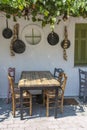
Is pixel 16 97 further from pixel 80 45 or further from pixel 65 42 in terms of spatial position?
pixel 80 45

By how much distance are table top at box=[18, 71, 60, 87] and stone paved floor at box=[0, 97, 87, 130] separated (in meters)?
0.88

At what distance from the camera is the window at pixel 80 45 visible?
8.17 m

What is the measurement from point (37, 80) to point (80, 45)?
239 centimetres

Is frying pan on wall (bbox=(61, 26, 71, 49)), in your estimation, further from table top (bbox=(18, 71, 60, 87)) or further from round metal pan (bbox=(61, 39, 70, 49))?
table top (bbox=(18, 71, 60, 87))

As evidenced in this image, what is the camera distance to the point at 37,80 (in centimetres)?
656

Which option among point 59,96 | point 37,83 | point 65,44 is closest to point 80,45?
point 65,44

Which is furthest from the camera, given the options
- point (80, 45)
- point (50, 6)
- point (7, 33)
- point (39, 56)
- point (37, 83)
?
point (80, 45)

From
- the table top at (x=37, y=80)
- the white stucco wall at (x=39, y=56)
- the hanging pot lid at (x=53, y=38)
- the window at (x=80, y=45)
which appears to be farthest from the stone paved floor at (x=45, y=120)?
the hanging pot lid at (x=53, y=38)

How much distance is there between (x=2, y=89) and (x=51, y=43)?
6.90 feet

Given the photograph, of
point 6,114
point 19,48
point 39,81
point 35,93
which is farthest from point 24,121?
point 19,48

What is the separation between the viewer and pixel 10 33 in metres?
7.81

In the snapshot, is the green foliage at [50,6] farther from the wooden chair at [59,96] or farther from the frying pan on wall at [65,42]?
the frying pan on wall at [65,42]

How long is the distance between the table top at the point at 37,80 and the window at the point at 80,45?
139 cm

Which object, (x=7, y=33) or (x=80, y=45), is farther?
(x=80, y=45)
